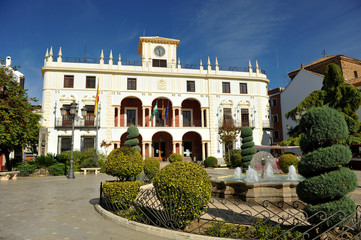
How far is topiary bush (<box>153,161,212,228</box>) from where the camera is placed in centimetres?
481

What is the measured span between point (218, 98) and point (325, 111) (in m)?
27.1

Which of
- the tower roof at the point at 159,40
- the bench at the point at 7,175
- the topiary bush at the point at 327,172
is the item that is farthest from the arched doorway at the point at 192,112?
the topiary bush at the point at 327,172

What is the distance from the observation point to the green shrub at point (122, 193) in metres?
6.47

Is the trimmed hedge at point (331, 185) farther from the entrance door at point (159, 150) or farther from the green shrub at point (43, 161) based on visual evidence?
the entrance door at point (159, 150)

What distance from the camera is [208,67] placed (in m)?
31.5

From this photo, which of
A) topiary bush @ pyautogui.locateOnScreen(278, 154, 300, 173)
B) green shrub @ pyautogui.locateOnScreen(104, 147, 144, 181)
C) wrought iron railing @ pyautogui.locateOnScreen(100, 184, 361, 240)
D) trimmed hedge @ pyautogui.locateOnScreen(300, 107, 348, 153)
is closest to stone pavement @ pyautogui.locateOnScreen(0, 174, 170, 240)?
wrought iron railing @ pyautogui.locateOnScreen(100, 184, 361, 240)

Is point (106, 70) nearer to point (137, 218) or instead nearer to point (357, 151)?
point (137, 218)

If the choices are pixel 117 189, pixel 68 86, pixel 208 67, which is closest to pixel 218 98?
pixel 208 67

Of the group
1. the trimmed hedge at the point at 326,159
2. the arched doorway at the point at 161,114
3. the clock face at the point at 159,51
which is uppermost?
the clock face at the point at 159,51

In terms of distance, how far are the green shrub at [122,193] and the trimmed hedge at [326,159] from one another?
416cm

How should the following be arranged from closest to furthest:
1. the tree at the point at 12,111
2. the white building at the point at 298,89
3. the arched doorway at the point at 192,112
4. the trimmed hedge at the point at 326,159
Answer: the trimmed hedge at the point at 326,159, the tree at the point at 12,111, the arched doorway at the point at 192,112, the white building at the point at 298,89

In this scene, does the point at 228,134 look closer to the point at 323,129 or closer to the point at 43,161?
the point at 43,161

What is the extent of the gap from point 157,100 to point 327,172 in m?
27.4

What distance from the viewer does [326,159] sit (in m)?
4.19
